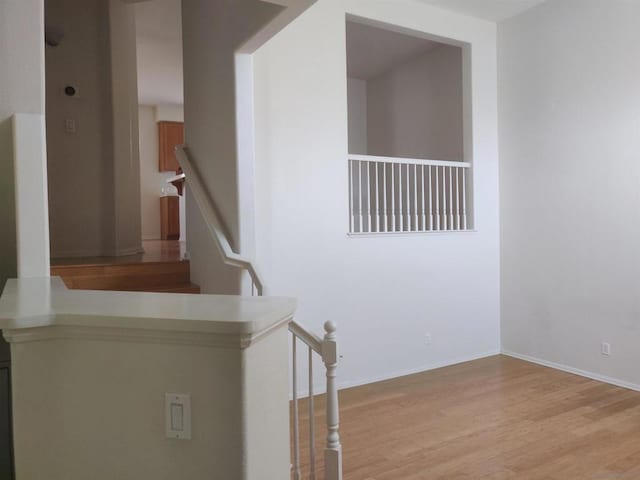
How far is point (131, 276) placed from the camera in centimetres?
382

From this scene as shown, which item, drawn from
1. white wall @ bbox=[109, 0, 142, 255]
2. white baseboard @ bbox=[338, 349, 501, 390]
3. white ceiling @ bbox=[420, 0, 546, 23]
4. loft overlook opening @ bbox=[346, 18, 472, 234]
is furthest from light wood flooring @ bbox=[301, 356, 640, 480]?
white ceiling @ bbox=[420, 0, 546, 23]

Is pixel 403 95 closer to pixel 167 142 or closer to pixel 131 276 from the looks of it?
pixel 131 276

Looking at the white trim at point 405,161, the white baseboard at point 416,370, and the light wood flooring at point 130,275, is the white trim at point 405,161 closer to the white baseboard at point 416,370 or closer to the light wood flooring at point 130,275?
the light wood flooring at point 130,275

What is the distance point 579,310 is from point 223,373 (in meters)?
4.34

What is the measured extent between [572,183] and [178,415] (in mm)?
4409

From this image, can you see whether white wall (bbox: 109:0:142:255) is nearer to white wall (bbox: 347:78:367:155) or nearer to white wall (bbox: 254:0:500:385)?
white wall (bbox: 254:0:500:385)

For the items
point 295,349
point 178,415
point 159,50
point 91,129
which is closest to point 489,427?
point 295,349

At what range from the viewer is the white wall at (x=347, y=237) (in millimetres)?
3973

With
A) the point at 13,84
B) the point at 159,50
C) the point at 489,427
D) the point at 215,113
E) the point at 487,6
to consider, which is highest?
the point at 159,50

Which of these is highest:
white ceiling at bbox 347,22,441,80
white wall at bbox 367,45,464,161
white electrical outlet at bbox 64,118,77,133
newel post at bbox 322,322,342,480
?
white ceiling at bbox 347,22,441,80

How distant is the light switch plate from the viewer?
1044 millimetres

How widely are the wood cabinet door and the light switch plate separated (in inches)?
343

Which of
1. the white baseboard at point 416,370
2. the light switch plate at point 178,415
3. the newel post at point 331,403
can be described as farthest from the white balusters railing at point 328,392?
the white baseboard at point 416,370

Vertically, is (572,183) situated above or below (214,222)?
above
